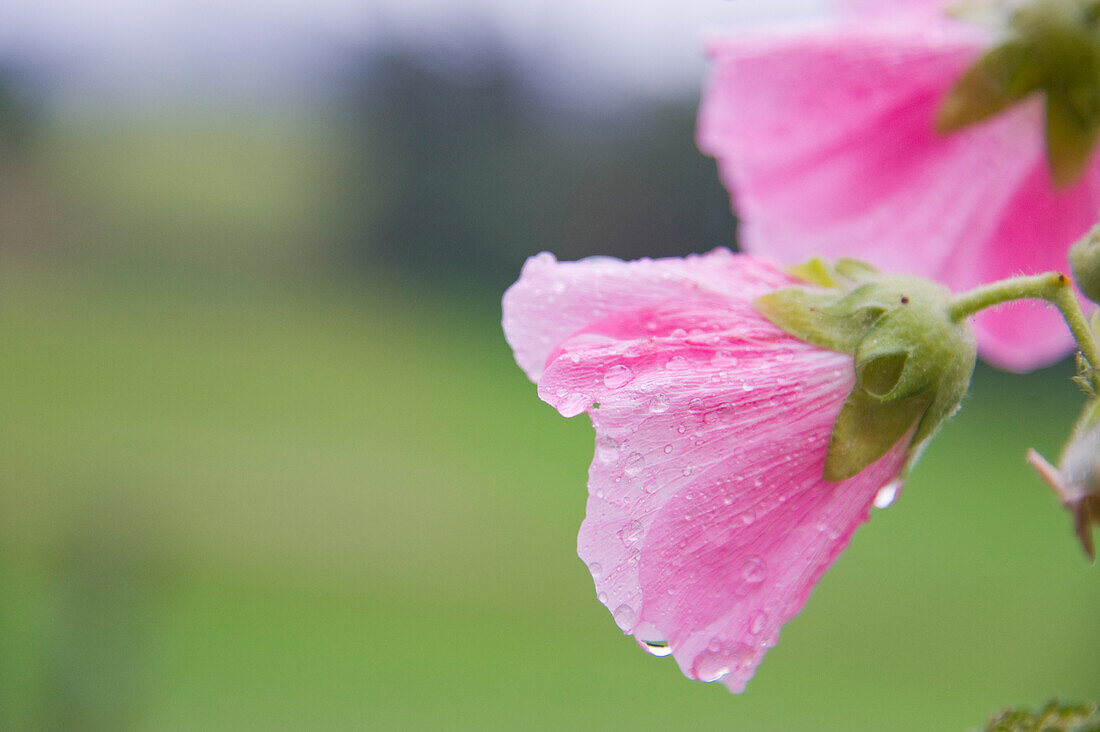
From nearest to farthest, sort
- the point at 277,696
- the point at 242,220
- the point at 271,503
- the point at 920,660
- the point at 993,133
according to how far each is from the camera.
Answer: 1. the point at 993,133
2. the point at 277,696
3. the point at 920,660
4. the point at 271,503
5. the point at 242,220

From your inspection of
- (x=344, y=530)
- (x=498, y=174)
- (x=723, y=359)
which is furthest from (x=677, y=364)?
Result: (x=498, y=174)

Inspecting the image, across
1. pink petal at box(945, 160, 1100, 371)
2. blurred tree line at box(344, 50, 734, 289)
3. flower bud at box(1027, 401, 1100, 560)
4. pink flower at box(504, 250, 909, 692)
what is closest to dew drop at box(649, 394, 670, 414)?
pink flower at box(504, 250, 909, 692)

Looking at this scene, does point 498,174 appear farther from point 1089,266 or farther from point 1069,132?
point 1089,266

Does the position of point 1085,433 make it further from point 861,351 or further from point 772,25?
point 772,25

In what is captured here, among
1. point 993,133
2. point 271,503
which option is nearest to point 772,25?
point 993,133

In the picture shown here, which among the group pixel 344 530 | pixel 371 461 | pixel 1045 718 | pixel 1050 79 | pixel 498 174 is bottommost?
pixel 1045 718
